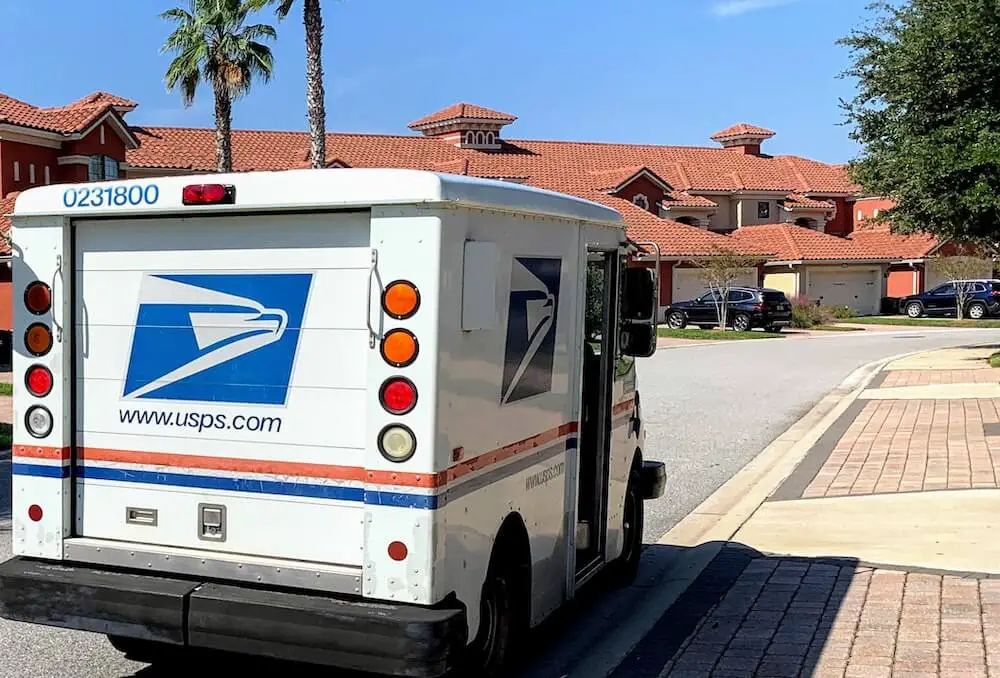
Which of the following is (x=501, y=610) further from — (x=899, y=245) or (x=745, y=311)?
(x=899, y=245)

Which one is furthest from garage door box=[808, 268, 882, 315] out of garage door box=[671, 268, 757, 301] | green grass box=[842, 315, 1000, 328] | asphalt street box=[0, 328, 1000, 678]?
asphalt street box=[0, 328, 1000, 678]

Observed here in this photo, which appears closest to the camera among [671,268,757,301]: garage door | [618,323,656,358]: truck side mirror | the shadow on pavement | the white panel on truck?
the white panel on truck

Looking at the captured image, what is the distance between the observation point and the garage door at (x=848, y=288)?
5694 cm

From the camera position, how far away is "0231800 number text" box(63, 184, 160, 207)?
5.06 m

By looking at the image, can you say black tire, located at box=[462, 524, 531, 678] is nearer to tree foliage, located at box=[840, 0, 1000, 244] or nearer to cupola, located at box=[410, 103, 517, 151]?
tree foliage, located at box=[840, 0, 1000, 244]

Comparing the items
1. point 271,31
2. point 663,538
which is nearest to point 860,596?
point 663,538

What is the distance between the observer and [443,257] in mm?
4594

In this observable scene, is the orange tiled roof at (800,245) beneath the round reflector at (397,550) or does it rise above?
above

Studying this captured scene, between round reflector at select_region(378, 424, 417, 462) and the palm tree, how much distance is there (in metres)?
28.5

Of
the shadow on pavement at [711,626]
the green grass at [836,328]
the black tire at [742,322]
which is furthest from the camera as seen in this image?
the green grass at [836,328]

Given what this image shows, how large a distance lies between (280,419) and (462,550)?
0.93 meters

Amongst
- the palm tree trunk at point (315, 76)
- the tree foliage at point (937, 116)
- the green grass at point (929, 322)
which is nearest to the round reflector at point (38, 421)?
the tree foliage at point (937, 116)

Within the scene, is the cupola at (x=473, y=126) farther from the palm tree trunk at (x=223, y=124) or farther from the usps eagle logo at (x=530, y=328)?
the usps eagle logo at (x=530, y=328)

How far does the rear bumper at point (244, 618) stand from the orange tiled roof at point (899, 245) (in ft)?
185
